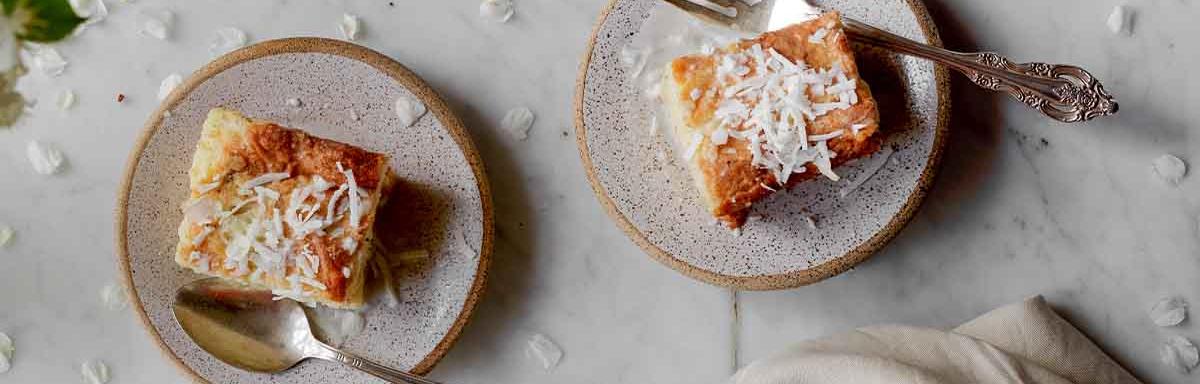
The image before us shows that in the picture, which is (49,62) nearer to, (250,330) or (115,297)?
(115,297)

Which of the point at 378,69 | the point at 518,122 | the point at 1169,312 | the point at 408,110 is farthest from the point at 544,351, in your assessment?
the point at 1169,312

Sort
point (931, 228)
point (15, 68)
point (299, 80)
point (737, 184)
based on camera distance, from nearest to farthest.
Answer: point (15, 68) < point (737, 184) < point (299, 80) < point (931, 228)

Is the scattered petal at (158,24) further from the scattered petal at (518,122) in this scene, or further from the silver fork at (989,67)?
the silver fork at (989,67)

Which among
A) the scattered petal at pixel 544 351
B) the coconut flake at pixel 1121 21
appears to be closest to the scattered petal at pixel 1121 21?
the coconut flake at pixel 1121 21

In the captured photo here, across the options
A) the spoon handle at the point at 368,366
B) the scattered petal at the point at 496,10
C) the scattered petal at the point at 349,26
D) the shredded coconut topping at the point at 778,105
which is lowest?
the spoon handle at the point at 368,366

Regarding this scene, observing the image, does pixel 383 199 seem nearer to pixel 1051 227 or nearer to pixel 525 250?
pixel 525 250

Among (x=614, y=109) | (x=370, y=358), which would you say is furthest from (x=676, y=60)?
(x=370, y=358)

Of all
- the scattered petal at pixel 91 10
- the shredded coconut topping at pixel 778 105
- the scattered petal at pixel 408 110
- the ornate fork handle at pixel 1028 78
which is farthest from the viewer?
the scattered petal at pixel 91 10
